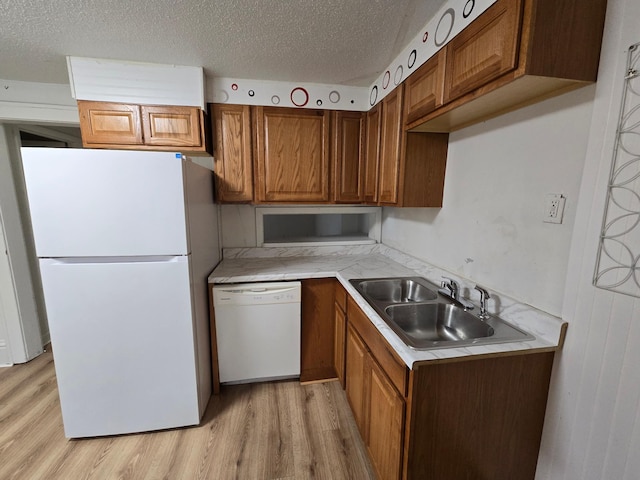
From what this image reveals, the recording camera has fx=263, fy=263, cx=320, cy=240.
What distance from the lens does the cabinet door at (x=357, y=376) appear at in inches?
56.1

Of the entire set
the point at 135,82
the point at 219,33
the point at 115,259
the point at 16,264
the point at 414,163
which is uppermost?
the point at 219,33

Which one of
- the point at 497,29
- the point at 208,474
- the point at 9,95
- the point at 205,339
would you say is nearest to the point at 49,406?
the point at 205,339

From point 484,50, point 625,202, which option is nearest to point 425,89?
point 484,50

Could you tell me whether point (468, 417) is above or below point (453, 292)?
below

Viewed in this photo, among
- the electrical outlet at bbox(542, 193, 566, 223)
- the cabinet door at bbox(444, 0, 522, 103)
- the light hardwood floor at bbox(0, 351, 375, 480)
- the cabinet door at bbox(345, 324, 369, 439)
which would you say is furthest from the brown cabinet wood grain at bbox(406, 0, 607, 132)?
the light hardwood floor at bbox(0, 351, 375, 480)

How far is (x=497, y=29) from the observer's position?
882 mm

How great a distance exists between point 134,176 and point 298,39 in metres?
1.16

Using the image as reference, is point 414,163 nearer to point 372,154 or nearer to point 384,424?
point 372,154

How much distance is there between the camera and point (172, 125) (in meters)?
1.83

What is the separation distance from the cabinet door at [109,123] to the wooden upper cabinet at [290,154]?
0.81 meters

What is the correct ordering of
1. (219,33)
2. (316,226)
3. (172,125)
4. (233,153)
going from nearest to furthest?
1. (219,33)
2. (172,125)
3. (233,153)
4. (316,226)

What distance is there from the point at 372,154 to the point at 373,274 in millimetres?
919

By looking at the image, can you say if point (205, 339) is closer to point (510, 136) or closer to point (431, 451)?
point (431, 451)

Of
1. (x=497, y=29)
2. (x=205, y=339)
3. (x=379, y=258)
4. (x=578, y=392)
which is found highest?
(x=497, y=29)
